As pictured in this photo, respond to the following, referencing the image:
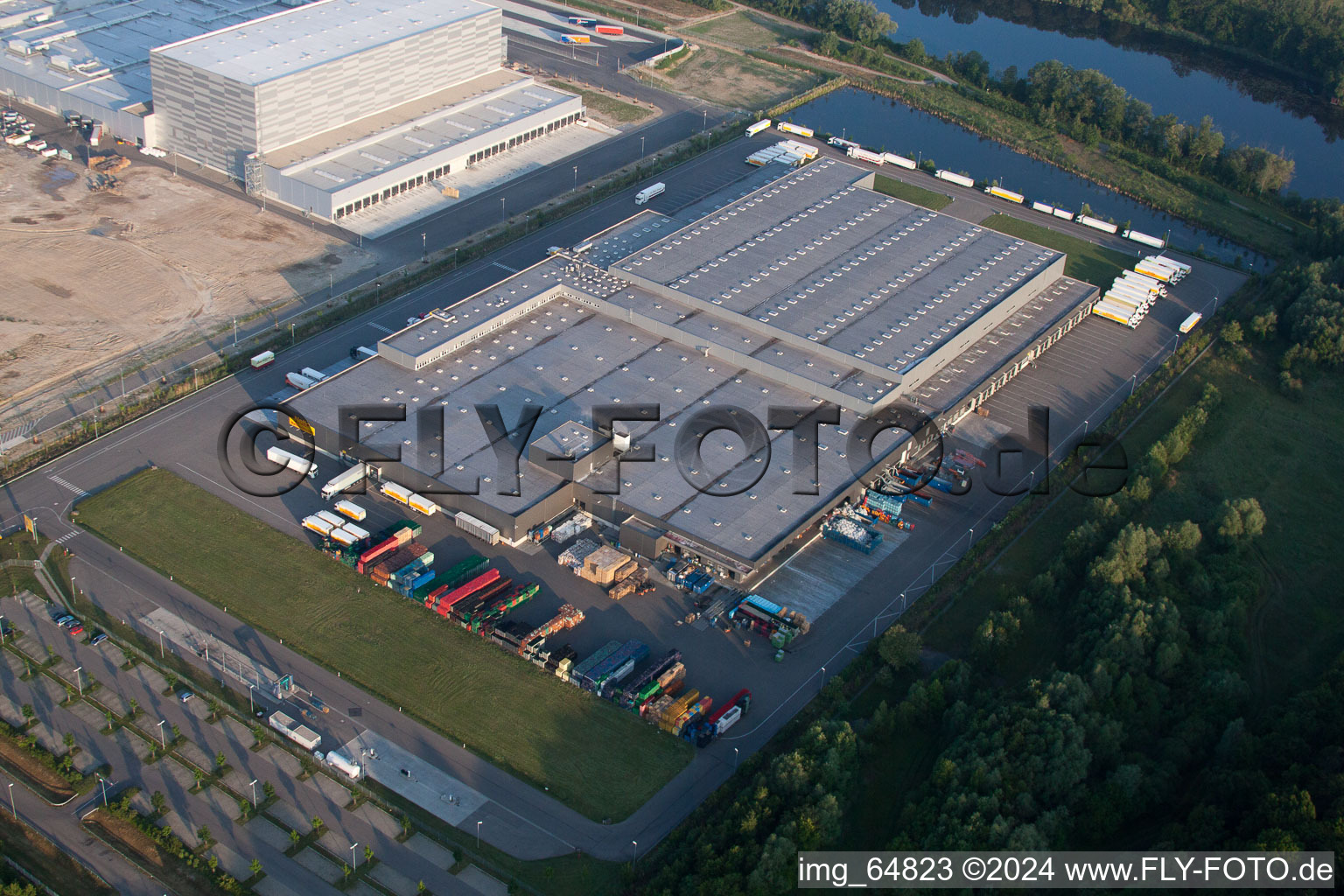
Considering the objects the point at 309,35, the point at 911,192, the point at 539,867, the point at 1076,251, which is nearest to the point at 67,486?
the point at 539,867

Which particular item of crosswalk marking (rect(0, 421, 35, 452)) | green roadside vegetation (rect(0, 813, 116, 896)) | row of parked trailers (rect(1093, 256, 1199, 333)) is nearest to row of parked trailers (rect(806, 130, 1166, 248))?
row of parked trailers (rect(1093, 256, 1199, 333))

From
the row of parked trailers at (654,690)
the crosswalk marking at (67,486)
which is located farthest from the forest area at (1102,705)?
the crosswalk marking at (67,486)

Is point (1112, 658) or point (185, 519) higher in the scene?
point (1112, 658)

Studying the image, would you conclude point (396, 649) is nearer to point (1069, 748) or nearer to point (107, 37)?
point (1069, 748)

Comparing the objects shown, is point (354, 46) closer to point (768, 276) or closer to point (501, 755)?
point (768, 276)

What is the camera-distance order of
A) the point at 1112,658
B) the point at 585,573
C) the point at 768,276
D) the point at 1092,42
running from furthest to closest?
the point at 1092,42 < the point at 768,276 < the point at 585,573 < the point at 1112,658

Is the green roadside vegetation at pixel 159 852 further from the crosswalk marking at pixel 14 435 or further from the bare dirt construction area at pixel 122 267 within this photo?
the bare dirt construction area at pixel 122 267

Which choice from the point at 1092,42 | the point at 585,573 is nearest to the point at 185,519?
the point at 585,573

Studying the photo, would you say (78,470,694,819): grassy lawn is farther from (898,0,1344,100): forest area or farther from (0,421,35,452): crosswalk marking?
(898,0,1344,100): forest area
